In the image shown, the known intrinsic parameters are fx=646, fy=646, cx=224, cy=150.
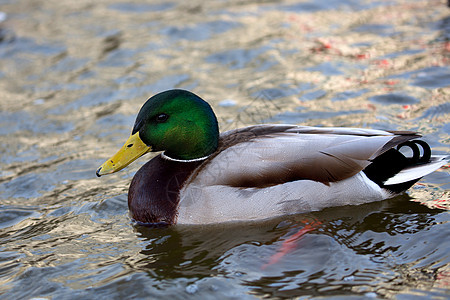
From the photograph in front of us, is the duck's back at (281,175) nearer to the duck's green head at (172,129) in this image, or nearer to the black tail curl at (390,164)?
the black tail curl at (390,164)

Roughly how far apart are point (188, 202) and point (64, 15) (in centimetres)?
780

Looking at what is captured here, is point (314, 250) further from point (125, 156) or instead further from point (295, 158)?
point (125, 156)

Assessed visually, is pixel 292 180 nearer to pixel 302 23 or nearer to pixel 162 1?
pixel 302 23

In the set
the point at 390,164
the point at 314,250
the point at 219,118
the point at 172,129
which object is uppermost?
the point at 172,129

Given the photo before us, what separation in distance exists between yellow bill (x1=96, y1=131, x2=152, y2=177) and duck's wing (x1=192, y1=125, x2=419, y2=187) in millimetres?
496

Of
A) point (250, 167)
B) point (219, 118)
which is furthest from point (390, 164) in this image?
point (219, 118)

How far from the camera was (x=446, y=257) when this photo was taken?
4238mm

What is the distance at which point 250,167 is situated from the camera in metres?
4.74

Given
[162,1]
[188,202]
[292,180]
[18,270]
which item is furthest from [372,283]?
[162,1]

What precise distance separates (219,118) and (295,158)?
8.35 feet

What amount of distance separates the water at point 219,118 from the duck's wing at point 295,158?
1.21 ft

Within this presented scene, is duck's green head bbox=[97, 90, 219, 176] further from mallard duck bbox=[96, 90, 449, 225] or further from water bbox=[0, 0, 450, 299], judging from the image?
water bbox=[0, 0, 450, 299]

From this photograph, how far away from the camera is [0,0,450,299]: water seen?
14.0 feet

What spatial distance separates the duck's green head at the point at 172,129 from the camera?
16.3 ft
